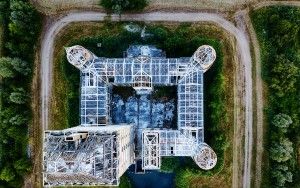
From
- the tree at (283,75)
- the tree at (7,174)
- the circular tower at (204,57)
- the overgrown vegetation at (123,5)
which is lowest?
the tree at (7,174)

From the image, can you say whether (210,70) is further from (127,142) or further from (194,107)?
(127,142)

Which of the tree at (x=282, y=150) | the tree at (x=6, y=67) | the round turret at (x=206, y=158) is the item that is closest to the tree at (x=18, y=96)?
the tree at (x=6, y=67)

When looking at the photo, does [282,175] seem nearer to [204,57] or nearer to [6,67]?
[204,57]

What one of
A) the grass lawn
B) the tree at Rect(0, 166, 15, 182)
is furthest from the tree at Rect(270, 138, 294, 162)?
the tree at Rect(0, 166, 15, 182)

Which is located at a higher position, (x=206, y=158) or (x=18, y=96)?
(x=18, y=96)

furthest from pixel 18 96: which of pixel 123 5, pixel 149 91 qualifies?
pixel 123 5

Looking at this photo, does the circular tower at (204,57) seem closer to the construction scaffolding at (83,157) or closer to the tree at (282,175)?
the construction scaffolding at (83,157)
